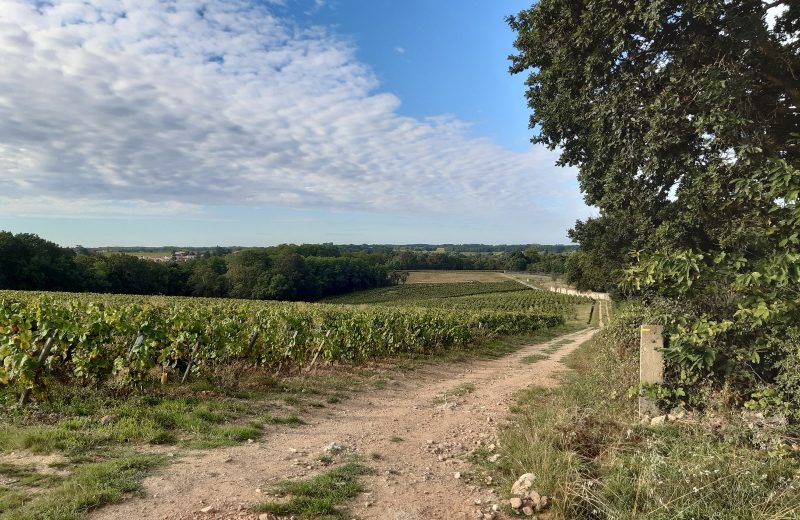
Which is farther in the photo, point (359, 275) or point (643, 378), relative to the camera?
point (359, 275)

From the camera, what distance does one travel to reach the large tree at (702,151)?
4.66m

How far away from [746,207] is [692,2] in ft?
8.40

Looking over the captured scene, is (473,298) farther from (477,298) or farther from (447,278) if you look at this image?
(447,278)

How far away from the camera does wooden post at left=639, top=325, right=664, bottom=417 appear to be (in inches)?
217

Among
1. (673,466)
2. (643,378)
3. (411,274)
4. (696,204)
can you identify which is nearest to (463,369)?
(643,378)

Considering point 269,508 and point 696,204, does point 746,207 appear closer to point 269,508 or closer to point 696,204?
point 696,204

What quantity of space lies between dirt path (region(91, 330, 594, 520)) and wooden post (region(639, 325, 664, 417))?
6.67 ft

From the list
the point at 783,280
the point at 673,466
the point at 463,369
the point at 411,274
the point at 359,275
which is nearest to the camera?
the point at 673,466

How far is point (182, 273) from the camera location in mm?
73875

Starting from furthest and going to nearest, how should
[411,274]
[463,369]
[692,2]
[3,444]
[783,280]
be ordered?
[411,274], [463,369], [692,2], [3,444], [783,280]

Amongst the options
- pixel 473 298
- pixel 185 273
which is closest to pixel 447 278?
pixel 473 298

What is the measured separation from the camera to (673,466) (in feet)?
→ 12.0

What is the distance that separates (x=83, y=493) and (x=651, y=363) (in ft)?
20.5

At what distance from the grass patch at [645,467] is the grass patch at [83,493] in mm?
3605
